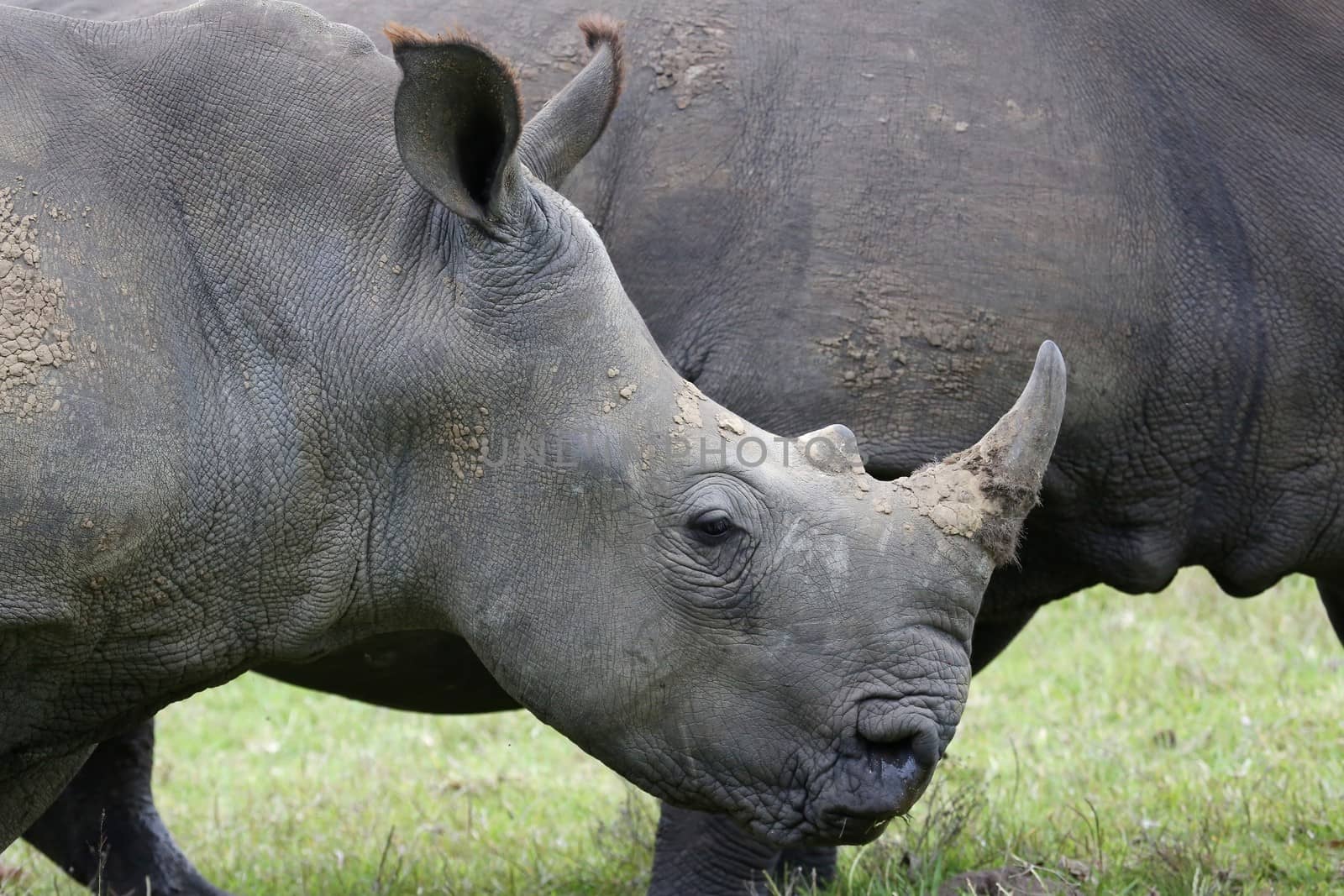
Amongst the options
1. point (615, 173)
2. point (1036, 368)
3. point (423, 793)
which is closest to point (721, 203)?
point (615, 173)

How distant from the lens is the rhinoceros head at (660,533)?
3650mm

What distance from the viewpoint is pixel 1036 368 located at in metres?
3.80

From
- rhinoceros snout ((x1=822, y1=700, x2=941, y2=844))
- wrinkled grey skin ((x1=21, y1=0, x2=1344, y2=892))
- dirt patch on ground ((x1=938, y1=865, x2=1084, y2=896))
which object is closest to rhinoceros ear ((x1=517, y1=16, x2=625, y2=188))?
wrinkled grey skin ((x1=21, y1=0, x2=1344, y2=892))

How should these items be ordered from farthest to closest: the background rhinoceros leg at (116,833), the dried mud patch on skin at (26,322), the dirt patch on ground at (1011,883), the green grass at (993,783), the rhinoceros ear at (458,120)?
the background rhinoceros leg at (116,833)
the green grass at (993,783)
the dirt patch on ground at (1011,883)
the rhinoceros ear at (458,120)
the dried mud patch on skin at (26,322)

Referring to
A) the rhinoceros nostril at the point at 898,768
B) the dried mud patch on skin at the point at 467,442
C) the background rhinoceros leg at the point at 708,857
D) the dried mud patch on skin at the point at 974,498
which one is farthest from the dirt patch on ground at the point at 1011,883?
the dried mud patch on skin at the point at 467,442

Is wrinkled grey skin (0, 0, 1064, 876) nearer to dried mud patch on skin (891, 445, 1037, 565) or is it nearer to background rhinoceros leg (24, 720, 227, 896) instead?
dried mud patch on skin (891, 445, 1037, 565)

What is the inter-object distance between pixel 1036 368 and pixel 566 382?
38.6 inches

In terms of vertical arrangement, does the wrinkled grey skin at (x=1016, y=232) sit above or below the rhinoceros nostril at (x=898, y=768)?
above

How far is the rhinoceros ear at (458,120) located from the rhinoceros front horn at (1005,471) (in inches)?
41.3

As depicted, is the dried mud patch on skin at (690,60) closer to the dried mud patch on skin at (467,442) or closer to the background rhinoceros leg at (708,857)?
the dried mud patch on skin at (467,442)

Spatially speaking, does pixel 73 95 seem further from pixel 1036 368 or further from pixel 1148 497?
pixel 1148 497

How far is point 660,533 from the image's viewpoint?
146 inches

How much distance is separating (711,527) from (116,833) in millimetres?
2731

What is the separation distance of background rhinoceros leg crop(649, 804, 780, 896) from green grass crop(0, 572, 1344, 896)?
7.3 inches
